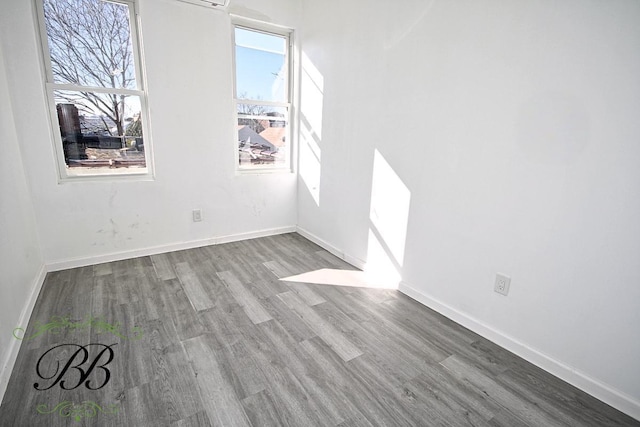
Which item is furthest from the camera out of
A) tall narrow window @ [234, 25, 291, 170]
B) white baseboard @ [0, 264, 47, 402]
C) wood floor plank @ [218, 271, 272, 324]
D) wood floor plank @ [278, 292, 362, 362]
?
tall narrow window @ [234, 25, 291, 170]

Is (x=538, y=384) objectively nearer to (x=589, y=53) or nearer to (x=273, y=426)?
(x=273, y=426)

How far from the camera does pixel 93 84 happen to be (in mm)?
2742

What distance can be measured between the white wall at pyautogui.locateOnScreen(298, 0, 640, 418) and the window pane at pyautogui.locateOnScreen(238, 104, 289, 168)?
1.30 m

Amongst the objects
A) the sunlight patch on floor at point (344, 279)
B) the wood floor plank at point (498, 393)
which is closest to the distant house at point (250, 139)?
the sunlight patch on floor at point (344, 279)

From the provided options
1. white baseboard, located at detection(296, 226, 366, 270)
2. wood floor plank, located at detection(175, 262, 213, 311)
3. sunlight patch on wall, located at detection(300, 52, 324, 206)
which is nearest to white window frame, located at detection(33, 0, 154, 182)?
wood floor plank, located at detection(175, 262, 213, 311)

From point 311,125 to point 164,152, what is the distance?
1555 millimetres

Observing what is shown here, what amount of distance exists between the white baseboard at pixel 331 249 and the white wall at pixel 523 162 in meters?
0.57

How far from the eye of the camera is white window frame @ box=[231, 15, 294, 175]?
331 cm

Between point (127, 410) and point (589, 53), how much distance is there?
2.72 meters

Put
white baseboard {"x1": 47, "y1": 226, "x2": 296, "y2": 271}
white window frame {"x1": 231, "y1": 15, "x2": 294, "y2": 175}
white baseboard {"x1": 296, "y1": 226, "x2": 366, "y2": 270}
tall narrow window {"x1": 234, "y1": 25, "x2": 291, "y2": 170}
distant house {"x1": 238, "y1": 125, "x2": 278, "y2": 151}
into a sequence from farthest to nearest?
distant house {"x1": 238, "y1": 125, "x2": 278, "y2": 151}
tall narrow window {"x1": 234, "y1": 25, "x2": 291, "y2": 170}
white window frame {"x1": 231, "y1": 15, "x2": 294, "y2": 175}
white baseboard {"x1": 296, "y1": 226, "x2": 366, "y2": 270}
white baseboard {"x1": 47, "y1": 226, "x2": 296, "y2": 271}

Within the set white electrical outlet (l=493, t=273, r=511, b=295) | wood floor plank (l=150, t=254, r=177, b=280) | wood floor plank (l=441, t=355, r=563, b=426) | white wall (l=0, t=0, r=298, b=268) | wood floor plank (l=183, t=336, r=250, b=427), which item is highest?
white wall (l=0, t=0, r=298, b=268)

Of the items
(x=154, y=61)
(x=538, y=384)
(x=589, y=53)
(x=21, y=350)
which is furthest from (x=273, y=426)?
(x=154, y=61)

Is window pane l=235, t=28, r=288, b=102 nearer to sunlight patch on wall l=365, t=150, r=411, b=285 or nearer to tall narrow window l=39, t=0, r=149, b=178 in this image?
tall narrow window l=39, t=0, r=149, b=178

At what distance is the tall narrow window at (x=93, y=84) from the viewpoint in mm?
2580
